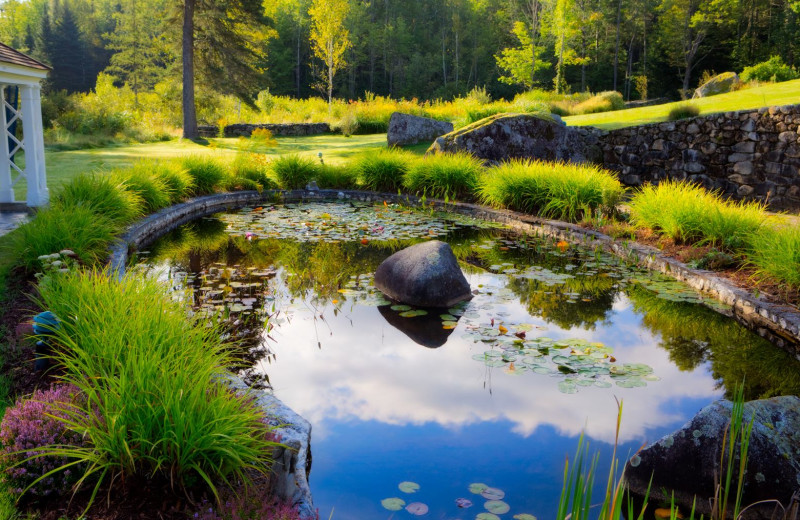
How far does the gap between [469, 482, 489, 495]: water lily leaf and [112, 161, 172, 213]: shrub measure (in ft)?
22.1

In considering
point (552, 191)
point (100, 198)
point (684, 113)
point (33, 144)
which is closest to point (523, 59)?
point (684, 113)

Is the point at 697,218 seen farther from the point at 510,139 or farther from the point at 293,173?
the point at 293,173

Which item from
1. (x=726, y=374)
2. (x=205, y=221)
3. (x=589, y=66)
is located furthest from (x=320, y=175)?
(x=589, y=66)

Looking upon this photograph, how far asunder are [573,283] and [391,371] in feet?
9.12

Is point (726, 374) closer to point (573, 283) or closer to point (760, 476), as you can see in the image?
point (760, 476)

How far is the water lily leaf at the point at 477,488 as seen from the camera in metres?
2.83

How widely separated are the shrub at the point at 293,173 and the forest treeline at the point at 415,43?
410 inches

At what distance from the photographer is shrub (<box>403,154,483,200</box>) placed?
10477 mm

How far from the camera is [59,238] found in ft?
17.1

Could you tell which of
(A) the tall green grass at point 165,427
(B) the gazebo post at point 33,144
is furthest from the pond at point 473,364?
(B) the gazebo post at point 33,144

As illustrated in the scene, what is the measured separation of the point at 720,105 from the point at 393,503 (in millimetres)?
13115

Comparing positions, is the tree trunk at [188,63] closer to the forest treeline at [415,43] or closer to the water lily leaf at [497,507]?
the forest treeline at [415,43]

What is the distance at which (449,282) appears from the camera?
5492mm

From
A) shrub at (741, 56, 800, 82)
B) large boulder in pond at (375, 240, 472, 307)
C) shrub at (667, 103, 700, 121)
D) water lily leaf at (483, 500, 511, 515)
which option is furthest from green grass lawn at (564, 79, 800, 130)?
water lily leaf at (483, 500, 511, 515)
